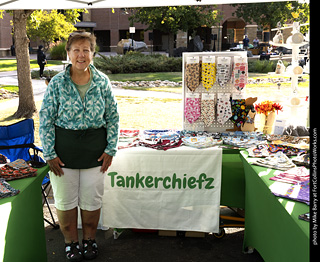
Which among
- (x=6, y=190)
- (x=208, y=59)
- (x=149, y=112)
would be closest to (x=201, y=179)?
(x=208, y=59)

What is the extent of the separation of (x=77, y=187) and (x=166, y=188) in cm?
89

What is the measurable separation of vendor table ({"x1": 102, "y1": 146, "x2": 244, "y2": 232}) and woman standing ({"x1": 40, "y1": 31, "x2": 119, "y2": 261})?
0.49 m

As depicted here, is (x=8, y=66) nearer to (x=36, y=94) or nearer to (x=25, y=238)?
(x=36, y=94)

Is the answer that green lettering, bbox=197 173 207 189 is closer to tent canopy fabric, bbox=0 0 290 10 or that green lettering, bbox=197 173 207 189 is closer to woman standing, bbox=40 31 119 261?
woman standing, bbox=40 31 119 261

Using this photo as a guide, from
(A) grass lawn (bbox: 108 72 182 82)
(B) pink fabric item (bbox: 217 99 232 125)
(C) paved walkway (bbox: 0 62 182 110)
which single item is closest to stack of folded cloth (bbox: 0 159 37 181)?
(B) pink fabric item (bbox: 217 99 232 125)

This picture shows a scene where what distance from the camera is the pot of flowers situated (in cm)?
416

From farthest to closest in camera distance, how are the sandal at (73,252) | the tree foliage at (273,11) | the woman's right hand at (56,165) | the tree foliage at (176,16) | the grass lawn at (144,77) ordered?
the tree foliage at (273,11) → the tree foliage at (176,16) → the grass lawn at (144,77) → the sandal at (73,252) → the woman's right hand at (56,165)

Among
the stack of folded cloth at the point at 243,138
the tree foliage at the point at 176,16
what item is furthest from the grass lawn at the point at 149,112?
the tree foliage at the point at 176,16

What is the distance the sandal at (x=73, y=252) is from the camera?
10.2 ft

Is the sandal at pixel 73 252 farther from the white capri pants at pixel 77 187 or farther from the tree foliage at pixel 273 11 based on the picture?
the tree foliage at pixel 273 11

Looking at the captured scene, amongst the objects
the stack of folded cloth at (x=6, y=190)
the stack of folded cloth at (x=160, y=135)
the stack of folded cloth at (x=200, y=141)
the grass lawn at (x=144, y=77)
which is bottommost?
the stack of folded cloth at (x=6, y=190)

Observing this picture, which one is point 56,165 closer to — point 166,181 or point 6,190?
point 6,190

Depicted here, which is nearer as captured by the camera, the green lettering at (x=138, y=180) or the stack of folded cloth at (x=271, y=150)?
the stack of folded cloth at (x=271, y=150)
